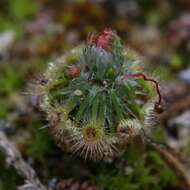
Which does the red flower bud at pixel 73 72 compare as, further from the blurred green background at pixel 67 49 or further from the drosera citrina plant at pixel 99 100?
the blurred green background at pixel 67 49

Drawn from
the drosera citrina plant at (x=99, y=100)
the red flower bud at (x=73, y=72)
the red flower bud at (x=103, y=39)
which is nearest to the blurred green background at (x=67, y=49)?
the drosera citrina plant at (x=99, y=100)

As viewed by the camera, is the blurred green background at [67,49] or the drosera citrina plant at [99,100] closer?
the drosera citrina plant at [99,100]

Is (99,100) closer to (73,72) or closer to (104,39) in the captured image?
(73,72)

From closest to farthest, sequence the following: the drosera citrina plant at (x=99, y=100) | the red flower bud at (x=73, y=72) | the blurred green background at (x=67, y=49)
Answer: the drosera citrina plant at (x=99, y=100) → the red flower bud at (x=73, y=72) → the blurred green background at (x=67, y=49)

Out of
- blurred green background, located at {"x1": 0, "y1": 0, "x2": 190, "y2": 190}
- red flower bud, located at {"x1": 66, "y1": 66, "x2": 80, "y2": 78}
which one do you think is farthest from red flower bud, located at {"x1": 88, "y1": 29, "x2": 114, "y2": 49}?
blurred green background, located at {"x1": 0, "y1": 0, "x2": 190, "y2": 190}

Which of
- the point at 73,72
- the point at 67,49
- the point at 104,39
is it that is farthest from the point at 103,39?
the point at 67,49

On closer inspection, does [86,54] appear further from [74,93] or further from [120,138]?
[120,138]

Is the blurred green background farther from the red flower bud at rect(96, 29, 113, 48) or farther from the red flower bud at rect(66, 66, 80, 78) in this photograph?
the red flower bud at rect(96, 29, 113, 48)

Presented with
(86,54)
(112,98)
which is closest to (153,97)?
(112,98)

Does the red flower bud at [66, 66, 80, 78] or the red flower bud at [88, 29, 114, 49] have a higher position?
the red flower bud at [88, 29, 114, 49]
